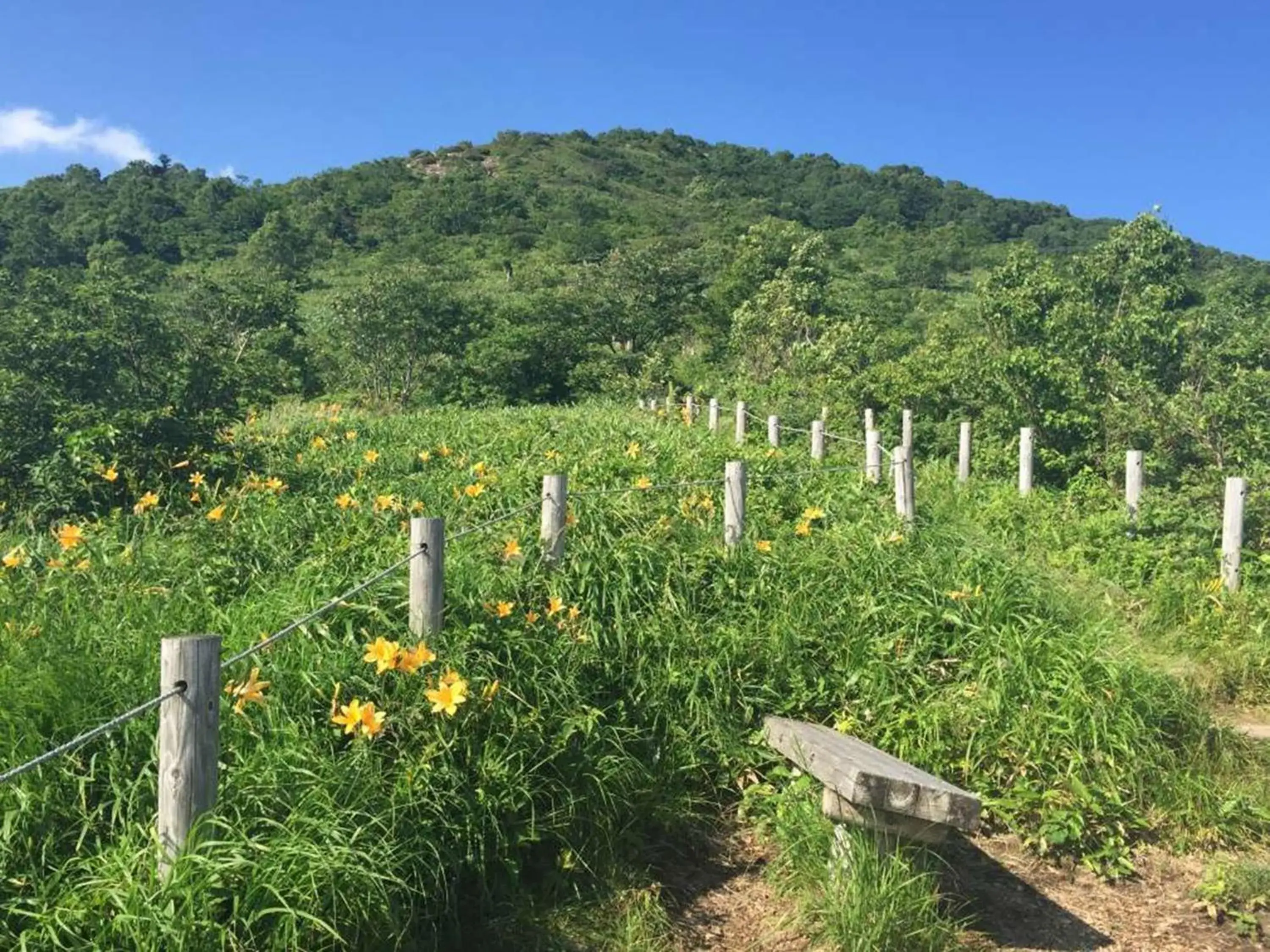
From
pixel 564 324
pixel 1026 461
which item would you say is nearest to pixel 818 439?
pixel 1026 461

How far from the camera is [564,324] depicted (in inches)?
991

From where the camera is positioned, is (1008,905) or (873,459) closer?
(1008,905)

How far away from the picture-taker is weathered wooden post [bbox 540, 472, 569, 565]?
423cm

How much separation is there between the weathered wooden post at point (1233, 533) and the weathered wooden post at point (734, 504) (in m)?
3.60

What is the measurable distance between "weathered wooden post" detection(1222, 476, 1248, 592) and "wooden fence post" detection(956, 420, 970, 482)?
4704mm

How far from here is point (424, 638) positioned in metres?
3.25

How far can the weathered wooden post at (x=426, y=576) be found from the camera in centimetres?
326

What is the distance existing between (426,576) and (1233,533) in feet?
18.8

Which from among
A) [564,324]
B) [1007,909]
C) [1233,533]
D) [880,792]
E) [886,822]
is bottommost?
[1007,909]

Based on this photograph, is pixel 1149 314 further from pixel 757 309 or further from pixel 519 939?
pixel 519 939

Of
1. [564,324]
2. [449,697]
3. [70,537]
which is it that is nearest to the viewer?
[449,697]

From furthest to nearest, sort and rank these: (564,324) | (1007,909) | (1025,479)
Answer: (564,324), (1025,479), (1007,909)

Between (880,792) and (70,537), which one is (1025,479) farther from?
(70,537)

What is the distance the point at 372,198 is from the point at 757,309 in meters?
57.1
